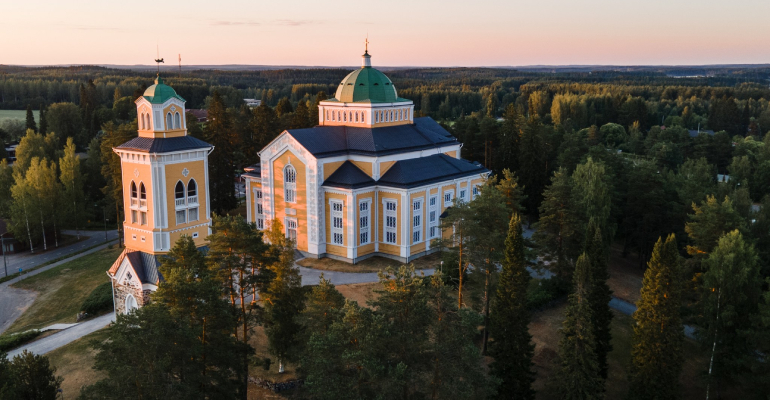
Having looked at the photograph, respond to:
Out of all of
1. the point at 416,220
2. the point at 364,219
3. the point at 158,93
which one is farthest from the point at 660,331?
the point at 158,93

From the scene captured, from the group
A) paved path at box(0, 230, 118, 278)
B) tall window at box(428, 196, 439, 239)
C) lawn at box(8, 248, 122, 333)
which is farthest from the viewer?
paved path at box(0, 230, 118, 278)

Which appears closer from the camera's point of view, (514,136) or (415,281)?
(415,281)

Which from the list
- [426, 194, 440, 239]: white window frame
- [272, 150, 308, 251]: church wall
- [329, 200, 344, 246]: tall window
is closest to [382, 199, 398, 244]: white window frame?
[426, 194, 440, 239]: white window frame

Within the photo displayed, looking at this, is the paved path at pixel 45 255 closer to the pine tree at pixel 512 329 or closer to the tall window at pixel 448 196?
the tall window at pixel 448 196

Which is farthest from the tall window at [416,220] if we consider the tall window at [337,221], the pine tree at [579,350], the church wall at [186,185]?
the pine tree at [579,350]

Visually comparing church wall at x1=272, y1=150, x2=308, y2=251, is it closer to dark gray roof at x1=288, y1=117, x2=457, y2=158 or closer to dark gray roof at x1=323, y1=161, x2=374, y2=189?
dark gray roof at x1=288, y1=117, x2=457, y2=158

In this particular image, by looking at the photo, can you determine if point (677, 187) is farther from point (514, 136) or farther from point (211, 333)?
point (211, 333)

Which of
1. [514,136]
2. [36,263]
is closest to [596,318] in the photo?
[514,136]

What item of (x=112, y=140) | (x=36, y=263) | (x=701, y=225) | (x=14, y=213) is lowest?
(x=36, y=263)
